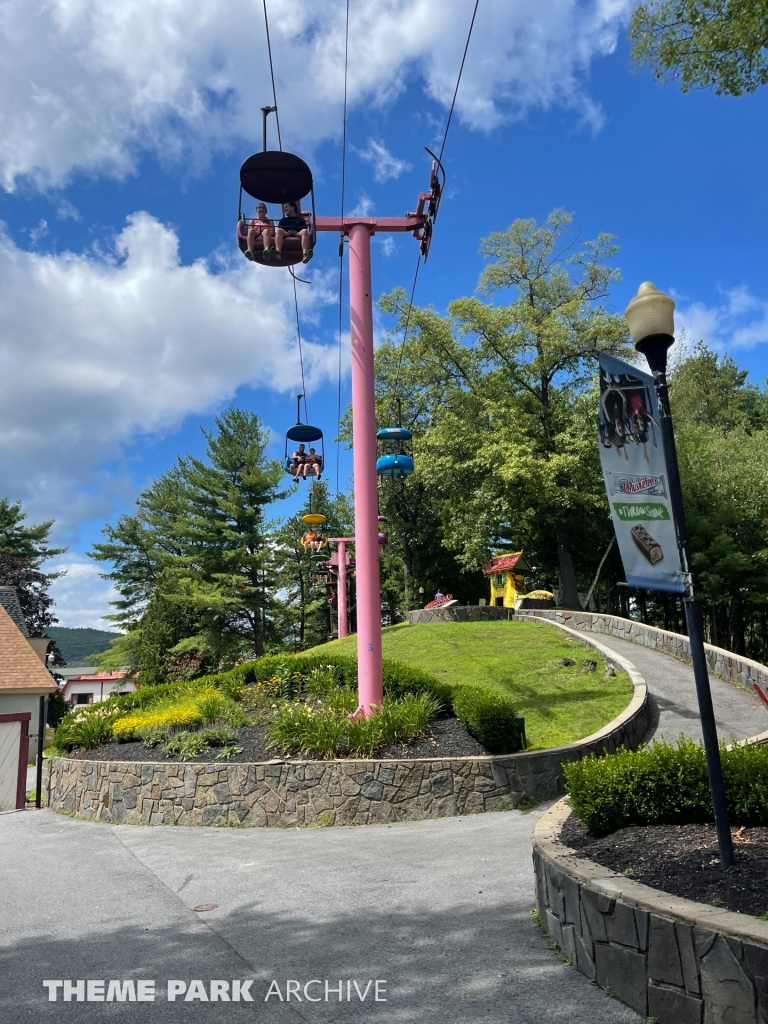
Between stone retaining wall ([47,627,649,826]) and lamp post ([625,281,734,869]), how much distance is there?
4.88 m

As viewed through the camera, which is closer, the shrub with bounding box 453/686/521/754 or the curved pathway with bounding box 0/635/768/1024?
the curved pathway with bounding box 0/635/768/1024

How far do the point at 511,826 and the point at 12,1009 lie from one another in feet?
19.5

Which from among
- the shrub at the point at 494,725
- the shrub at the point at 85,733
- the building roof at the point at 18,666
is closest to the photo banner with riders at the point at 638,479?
the shrub at the point at 494,725

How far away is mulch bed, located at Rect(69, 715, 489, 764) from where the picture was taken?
1040 centimetres

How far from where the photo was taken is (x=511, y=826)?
8.64 meters

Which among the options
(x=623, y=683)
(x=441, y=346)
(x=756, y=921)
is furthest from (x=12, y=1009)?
(x=441, y=346)

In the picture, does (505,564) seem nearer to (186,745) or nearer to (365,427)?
(365,427)

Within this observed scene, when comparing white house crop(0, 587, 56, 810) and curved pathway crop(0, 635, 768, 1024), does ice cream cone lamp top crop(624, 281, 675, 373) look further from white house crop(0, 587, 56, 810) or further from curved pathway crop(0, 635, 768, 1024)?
white house crop(0, 587, 56, 810)

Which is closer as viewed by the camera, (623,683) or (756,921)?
(756,921)

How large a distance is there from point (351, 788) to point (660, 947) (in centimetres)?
659

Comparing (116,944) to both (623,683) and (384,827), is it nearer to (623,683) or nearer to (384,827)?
(384,827)

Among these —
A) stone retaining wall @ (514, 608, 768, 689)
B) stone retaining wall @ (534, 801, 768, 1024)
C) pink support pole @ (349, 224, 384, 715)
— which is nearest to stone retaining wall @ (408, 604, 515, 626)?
stone retaining wall @ (514, 608, 768, 689)

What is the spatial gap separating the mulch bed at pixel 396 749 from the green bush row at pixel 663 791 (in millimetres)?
5041

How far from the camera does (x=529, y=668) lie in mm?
17375
